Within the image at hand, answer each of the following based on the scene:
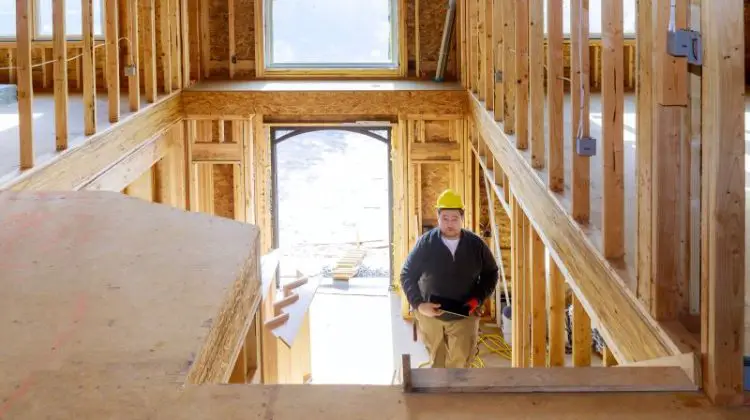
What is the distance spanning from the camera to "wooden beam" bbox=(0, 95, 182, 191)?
4703 mm

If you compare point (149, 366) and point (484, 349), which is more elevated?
point (149, 366)

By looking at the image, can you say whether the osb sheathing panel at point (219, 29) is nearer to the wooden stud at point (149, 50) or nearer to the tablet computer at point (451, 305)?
the wooden stud at point (149, 50)

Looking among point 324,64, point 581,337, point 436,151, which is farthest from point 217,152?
Result: point 581,337

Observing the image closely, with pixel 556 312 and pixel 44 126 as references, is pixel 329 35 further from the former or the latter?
pixel 556 312

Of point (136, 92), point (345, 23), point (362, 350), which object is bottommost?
point (362, 350)

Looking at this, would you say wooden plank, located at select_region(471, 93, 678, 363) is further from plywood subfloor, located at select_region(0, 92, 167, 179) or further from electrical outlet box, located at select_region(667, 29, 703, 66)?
plywood subfloor, located at select_region(0, 92, 167, 179)

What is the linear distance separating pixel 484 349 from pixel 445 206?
2.40 metres

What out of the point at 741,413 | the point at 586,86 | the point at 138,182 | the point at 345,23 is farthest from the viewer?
the point at 345,23

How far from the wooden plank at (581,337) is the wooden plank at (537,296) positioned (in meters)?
1.01

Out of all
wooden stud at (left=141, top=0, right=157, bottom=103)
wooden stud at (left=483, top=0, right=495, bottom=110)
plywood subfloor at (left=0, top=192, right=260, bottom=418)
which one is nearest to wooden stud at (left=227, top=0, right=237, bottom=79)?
wooden stud at (left=141, top=0, right=157, bottom=103)

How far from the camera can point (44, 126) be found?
6117mm

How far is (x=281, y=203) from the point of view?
14.4 m

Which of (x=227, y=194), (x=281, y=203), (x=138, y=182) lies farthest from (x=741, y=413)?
(x=281, y=203)

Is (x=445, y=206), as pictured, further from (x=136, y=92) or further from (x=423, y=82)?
(x=423, y=82)
